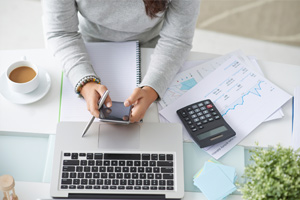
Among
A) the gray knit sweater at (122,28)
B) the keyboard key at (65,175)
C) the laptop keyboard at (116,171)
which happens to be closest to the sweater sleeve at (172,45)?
the gray knit sweater at (122,28)

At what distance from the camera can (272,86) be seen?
3.56 ft

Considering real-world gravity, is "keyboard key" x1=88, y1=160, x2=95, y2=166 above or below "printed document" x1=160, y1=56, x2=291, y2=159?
below

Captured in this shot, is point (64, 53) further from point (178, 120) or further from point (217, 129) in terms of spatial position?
point (217, 129)

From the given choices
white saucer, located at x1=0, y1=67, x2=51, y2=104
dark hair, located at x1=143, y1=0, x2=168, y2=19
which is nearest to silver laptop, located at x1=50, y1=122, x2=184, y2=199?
white saucer, located at x1=0, y1=67, x2=51, y2=104

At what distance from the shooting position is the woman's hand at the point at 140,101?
96cm

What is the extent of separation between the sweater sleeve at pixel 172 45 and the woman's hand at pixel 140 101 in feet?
0.06

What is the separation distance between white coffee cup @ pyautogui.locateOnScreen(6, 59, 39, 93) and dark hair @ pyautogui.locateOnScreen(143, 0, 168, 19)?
1.15 feet

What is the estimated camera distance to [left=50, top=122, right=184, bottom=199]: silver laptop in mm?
877

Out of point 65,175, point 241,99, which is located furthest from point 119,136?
point 241,99

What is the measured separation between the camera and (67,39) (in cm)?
107

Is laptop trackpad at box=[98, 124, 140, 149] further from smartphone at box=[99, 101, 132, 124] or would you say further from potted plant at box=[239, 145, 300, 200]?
potted plant at box=[239, 145, 300, 200]

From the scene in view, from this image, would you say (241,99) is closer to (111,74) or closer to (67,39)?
(111,74)

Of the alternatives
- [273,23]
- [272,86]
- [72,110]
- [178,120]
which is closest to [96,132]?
[72,110]

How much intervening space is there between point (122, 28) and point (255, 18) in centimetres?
122
